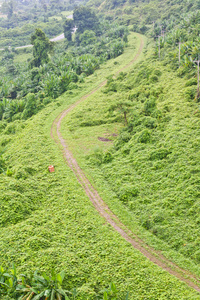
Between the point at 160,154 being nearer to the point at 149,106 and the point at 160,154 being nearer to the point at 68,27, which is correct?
the point at 149,106

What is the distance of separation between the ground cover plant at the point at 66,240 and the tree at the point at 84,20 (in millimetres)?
56416

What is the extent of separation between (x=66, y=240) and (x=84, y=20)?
65.3 metres

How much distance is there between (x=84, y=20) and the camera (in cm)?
6438

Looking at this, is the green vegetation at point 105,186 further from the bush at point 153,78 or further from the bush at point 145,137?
the bush at point 153,78

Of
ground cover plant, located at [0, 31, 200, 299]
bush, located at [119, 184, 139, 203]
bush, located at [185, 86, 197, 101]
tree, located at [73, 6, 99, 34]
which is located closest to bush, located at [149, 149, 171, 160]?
bush, located at [119, 184, 139, 203]

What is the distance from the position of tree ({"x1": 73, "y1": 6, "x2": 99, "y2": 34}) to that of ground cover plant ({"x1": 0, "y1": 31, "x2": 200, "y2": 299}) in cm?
5642

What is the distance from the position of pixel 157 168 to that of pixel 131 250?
6308 millimetres

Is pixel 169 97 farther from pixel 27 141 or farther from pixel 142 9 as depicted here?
pixel 142 9

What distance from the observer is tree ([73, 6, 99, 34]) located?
209ft

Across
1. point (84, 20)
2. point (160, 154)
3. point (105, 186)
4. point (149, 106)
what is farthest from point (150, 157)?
point (84, 20)

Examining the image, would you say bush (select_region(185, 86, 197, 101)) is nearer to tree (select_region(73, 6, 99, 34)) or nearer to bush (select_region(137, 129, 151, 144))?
bush (select_region(137, 129, 151, 144))

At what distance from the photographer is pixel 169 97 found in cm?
2306

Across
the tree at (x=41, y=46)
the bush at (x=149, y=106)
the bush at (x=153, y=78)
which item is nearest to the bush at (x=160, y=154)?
the bush at (x=149, y=106)

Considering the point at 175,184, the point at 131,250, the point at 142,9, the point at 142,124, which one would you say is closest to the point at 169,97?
the point at 142,124
